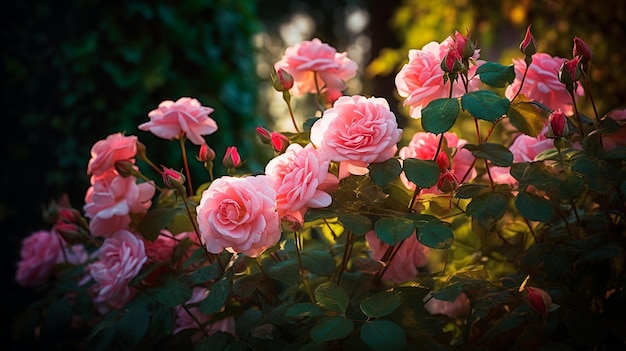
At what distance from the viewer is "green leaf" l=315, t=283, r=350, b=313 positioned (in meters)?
1.12

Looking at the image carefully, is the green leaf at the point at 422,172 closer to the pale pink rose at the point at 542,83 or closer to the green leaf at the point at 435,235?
the green leaf at the point at 435,235

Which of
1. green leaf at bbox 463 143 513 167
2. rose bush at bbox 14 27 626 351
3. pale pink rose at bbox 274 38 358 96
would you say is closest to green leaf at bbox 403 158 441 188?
rose bush at bbox 14 27 626 351

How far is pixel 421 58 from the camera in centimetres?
125

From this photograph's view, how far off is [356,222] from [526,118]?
360 millimetres

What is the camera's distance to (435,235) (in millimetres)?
1123

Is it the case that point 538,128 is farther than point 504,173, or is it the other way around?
point 504,173

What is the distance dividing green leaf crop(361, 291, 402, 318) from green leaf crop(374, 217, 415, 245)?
0.10 meters

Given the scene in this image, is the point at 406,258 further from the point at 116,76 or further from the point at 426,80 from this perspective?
the point at 116,76

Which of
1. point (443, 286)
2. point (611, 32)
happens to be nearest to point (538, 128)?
point (443, 286)

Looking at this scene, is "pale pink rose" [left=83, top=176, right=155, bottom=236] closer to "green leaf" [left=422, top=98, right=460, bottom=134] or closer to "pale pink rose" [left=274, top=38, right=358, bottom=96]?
"pale pink rose" [left=274, top=38, right=358, bottom=96]

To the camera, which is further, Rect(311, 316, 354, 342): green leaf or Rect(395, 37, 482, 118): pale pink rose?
Rect(395, 37, 482, 118): pale pink rose

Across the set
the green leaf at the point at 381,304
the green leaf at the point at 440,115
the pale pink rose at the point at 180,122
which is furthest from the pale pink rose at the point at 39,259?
the green leaf at the point at 440,115

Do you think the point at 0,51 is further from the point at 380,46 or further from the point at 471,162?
the point at 380,46

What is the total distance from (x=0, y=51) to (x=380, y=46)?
3113mm
